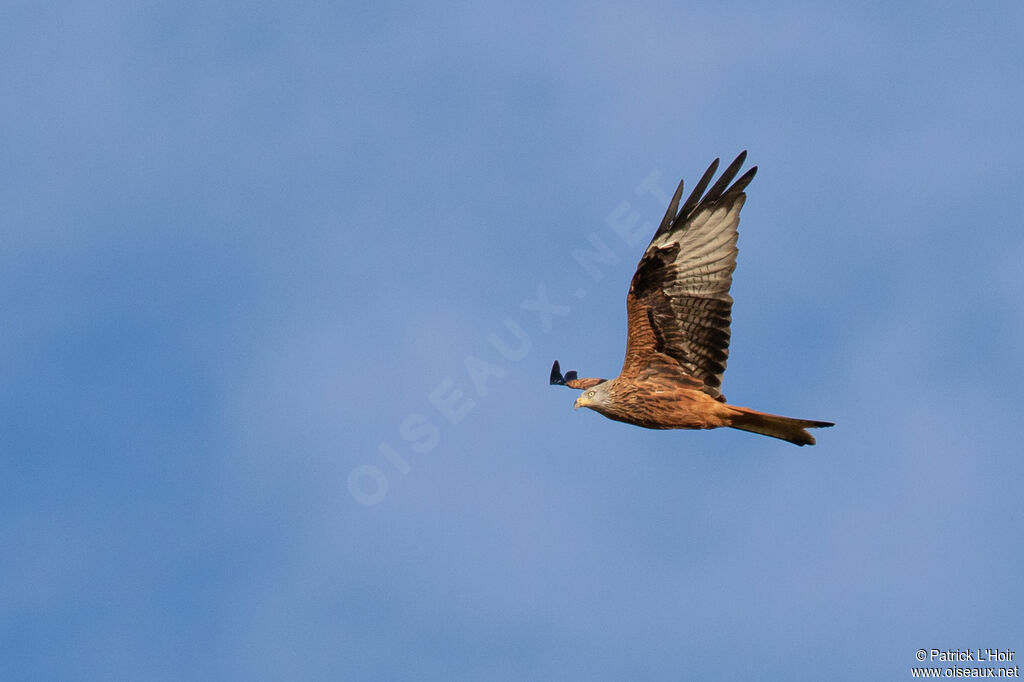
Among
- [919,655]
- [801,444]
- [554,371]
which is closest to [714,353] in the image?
[801,444]

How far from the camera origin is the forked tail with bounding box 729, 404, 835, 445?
1038 centimetres

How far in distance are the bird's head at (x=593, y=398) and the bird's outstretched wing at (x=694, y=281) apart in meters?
0.81

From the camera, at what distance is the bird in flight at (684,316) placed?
11.1 metres

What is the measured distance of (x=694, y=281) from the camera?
11148 millimetres

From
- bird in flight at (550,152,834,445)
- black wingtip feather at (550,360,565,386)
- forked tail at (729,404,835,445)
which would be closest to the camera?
forked tail at (729,404,835,445)

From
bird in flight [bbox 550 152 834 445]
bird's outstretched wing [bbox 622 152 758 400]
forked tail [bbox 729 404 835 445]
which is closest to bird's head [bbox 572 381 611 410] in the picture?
bird in flight [bbox 550 152 834 445]

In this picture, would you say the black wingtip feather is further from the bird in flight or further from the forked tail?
the forked tail

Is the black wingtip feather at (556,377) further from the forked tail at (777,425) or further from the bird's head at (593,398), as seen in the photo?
the forked tail at (777,425)

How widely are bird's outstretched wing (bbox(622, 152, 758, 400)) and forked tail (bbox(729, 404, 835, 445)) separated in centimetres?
47

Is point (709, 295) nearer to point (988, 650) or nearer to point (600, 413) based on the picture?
point (600, 413)

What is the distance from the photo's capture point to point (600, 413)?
11.2 m

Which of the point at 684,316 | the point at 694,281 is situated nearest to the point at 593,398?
the point at 684,316

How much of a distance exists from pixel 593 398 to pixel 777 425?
2.06m

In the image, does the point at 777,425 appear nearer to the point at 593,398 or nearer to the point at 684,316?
the point at 684,316
